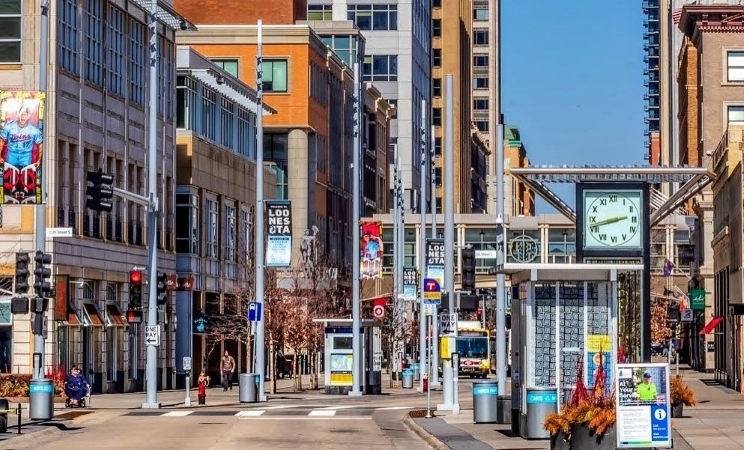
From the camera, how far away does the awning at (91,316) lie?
64125 millimetres

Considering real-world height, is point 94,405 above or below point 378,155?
below

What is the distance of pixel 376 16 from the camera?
15962 cm

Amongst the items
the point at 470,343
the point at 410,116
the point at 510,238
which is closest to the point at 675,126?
the point at 410,116

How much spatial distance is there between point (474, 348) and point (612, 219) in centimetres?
6229

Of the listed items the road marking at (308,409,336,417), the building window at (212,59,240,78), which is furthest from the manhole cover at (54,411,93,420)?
the building window at (212,59,240,78)

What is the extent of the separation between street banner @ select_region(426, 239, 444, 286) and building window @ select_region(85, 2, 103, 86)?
45.8 feet

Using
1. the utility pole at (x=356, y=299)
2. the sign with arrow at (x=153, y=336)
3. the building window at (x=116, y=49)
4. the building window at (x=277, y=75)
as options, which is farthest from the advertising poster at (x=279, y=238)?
the building window at (x=277, y=75)

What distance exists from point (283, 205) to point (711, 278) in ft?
178

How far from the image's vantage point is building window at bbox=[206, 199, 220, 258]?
3324 inches

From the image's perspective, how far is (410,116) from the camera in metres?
161

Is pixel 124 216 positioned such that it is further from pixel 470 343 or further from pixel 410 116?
pixel 410 116

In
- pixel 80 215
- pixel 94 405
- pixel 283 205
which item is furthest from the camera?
pixel 80 215

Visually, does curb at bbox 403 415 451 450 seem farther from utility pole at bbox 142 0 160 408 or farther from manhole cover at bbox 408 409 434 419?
utility pole at bbox 142 0 160 408

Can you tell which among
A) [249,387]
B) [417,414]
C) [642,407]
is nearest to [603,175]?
[417,414]
